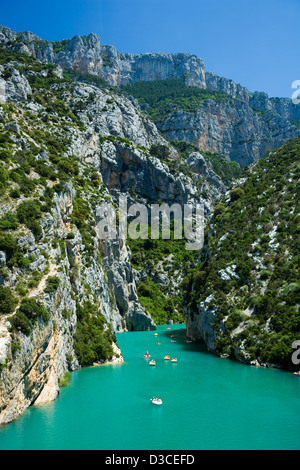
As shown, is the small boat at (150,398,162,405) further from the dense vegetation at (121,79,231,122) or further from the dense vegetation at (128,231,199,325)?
the dense vegetation at (121,79,231,122)

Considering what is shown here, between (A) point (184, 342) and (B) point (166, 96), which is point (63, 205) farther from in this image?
(B) point (166, 96)

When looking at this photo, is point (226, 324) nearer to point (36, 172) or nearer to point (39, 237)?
point (39, 237)

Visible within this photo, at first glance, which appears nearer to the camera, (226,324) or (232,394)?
(232,394)

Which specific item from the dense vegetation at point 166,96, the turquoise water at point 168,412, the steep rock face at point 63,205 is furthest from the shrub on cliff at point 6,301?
the dense vegetation at point 166,96

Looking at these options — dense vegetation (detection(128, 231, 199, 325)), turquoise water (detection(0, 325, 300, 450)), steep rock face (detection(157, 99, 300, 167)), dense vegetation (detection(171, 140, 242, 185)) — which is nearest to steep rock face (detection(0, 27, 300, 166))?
steep rock face (detection(157, 99, 300, 167))

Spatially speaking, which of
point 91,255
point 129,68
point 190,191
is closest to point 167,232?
point 190,191

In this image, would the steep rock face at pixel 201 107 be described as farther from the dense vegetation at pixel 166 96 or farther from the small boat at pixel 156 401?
the small boat at pixel 156 401
